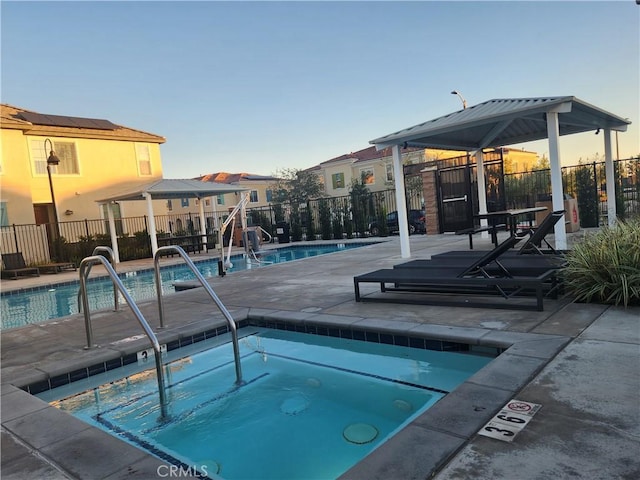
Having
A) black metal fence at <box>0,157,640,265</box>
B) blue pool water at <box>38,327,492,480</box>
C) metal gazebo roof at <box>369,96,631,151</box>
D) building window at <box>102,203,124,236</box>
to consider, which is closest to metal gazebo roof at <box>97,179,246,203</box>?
black metal fence at <box>0,157,640,265</box>

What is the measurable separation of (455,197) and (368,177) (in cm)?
2135

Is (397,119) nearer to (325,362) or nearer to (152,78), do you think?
(152,78)

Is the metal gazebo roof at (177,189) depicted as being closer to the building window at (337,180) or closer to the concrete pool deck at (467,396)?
the concrete pool deck at (467,396)

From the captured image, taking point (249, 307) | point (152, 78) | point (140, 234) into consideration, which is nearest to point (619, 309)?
point (249, 307)

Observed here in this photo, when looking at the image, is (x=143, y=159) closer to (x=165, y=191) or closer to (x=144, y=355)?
(x=165, y=191)

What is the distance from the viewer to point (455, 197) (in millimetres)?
14609

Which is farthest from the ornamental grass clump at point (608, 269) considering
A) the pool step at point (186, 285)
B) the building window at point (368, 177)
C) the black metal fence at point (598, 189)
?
the building window at point (368, 177)

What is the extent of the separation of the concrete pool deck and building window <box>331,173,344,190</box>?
32418 mm

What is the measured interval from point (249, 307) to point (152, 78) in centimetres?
1220

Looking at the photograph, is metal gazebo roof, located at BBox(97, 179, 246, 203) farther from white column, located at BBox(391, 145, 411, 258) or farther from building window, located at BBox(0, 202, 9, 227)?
white column, located at BBox(391, 145, 411, 258)

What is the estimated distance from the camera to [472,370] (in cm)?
370

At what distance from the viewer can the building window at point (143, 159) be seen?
23.0 metres

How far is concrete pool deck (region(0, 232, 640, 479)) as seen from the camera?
196cm

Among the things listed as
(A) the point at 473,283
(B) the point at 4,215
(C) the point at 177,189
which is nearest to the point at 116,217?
(B) the point at 4,215
